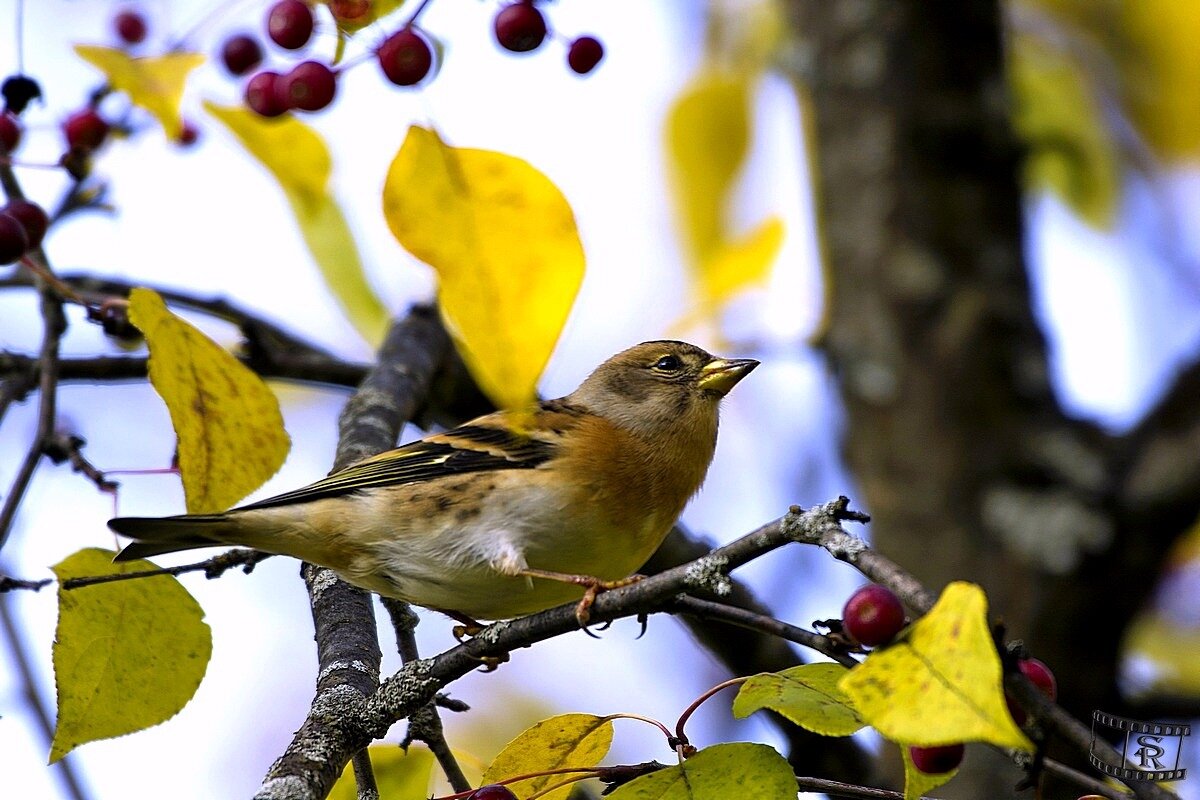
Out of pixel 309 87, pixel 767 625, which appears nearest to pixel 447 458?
pixel 309 87

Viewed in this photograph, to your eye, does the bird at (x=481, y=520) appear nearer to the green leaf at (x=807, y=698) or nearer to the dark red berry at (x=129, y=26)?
the green leaf at (x=807, y=698)

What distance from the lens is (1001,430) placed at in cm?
479

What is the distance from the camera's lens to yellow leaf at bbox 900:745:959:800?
167cm

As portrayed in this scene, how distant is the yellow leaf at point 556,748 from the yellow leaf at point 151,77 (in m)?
1.53

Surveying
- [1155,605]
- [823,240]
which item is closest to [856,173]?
[823,240]

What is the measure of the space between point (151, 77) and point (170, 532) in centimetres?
105

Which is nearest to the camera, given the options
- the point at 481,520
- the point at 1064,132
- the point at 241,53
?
the point at 481,520

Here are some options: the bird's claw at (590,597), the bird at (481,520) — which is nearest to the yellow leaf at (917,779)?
the bird's claw at (590,597)

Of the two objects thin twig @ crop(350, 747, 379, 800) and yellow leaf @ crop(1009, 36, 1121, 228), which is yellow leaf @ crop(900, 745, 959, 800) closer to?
thin twig @ crop(350, 747, 379, 800)

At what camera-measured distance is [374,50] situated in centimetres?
256

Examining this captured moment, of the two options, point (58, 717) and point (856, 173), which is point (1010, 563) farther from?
point (58, 717)

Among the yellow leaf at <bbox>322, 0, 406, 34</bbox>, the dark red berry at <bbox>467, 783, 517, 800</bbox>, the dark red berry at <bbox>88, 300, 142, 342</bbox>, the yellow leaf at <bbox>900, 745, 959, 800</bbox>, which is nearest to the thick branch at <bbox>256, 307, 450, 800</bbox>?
the dark red berry at <bbox>467, 783, 517, 800</bbox>

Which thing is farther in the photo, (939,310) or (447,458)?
(939,310)

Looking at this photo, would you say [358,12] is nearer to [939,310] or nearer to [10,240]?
[10,240]
